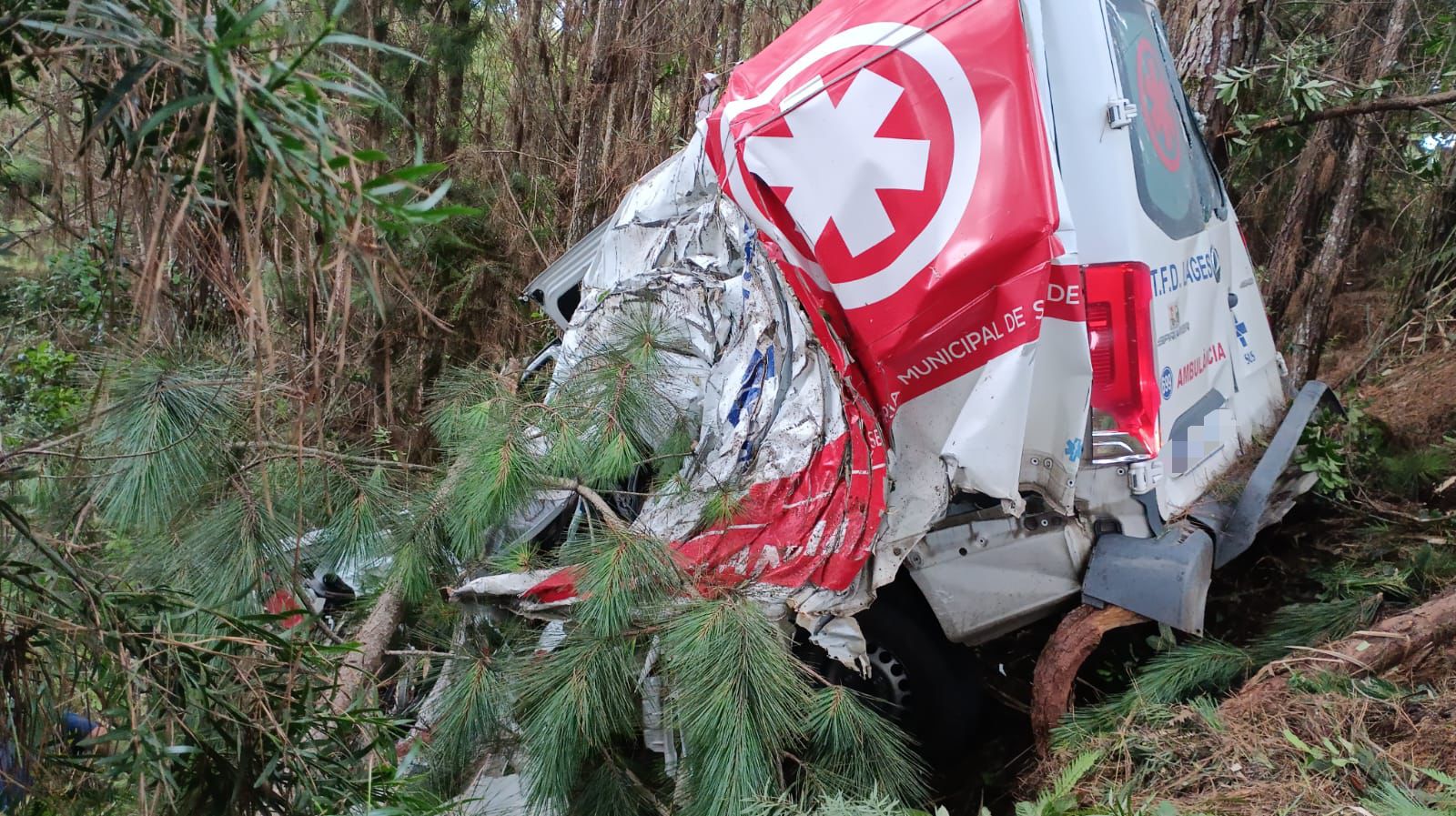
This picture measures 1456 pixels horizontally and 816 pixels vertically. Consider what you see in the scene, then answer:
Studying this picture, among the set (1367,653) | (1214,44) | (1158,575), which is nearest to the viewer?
(1367,653)

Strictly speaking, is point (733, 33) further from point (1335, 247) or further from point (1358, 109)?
point (1335, 247)

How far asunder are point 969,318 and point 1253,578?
171 cm

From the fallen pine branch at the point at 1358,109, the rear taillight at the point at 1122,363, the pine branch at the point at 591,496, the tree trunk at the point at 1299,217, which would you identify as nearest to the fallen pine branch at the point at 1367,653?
the rear taillight at the point at 1122,363

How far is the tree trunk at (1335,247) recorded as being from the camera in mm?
5473

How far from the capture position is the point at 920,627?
3.09m

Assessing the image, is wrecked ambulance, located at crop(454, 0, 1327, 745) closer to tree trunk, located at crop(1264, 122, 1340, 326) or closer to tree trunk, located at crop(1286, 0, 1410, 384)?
tree trunk, located at crop(1286, 0, 1410, 384)

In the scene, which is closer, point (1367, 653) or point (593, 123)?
point (1367, 653)

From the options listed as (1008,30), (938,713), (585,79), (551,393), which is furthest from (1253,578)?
(585,79)

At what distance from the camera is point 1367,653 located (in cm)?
252

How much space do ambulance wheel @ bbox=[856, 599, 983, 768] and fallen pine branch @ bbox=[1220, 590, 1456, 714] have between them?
32.5 inches

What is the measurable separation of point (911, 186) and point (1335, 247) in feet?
14.1

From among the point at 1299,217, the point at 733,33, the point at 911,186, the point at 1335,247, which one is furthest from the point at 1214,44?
the point at 733,33

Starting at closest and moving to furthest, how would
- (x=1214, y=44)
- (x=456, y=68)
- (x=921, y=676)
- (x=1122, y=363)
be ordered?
1. (x=1122, y=363)
2. (x=921, y=676)
3. (x=1214, y=44)
4. (x=456, y=68)

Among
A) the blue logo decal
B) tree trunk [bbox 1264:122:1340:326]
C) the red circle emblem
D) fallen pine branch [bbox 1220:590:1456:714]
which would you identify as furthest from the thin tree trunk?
fallen pine branch [bbox 1220:590:1456:714]
